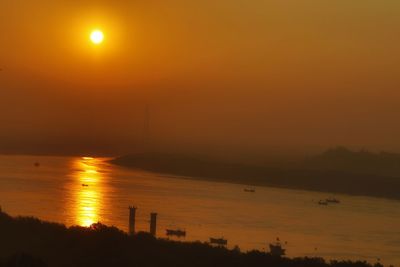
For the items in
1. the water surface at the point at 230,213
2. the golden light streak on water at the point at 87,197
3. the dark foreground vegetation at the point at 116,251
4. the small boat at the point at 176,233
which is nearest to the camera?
the dark foreground vegetation at the point at 116,251

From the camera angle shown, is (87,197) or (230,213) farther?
(87,197)

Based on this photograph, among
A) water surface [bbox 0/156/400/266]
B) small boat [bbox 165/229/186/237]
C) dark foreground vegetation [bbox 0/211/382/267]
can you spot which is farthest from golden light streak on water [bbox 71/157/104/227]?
dark foreground vegetation [bbox 0/211/382/267]

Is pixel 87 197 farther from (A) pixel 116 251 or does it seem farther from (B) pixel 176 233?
(A) pixel 116 251

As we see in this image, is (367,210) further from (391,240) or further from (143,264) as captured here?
(143,264)

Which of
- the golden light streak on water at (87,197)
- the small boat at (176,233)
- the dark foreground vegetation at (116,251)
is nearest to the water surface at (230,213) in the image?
the golden light streak on water at (87,197)

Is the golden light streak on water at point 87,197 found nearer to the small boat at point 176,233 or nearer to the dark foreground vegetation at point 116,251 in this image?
the small boat at point 176,233

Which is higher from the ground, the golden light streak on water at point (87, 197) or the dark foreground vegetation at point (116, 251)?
the golden light streak on water at point (87, 197)

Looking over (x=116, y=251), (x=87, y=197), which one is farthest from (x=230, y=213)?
(x=116, y=251)

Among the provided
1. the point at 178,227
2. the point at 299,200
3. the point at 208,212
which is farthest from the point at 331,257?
the point at 299,200

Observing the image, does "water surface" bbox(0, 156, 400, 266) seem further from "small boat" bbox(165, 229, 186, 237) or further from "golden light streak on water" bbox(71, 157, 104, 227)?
"small boat" bbox(165, 229, 186, 237)
